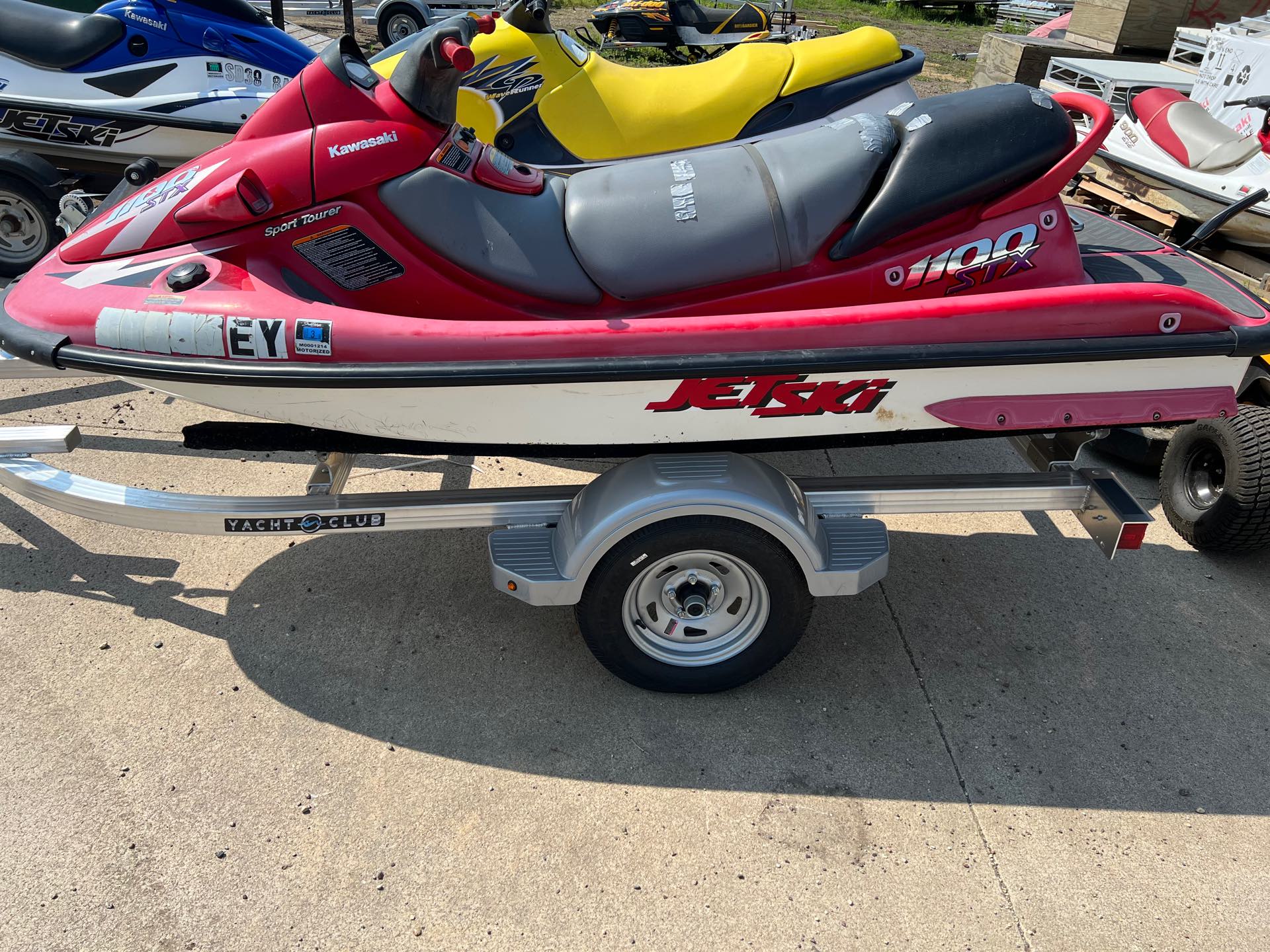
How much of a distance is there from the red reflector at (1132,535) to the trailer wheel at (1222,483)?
825 mm

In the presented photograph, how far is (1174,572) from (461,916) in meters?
2.65

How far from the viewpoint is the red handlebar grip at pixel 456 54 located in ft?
7.89

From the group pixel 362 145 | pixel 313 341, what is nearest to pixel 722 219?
pixel 362 145

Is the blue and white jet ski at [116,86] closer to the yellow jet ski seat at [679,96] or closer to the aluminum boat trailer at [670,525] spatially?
the yellow jet ski seat at [679,96]

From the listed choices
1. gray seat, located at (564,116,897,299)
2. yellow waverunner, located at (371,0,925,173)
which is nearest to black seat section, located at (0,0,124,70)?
yellow waverunner, located at (371,0,925,173)

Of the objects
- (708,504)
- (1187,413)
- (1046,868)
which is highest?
(1187,413)

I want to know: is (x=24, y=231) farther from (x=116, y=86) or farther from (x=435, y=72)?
(x=435, y=72)

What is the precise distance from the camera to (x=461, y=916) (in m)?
2.05

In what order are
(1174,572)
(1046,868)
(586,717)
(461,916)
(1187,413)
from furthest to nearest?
(1174,572)
(586,717)
(1187,413)
(1046,868)
(461,916)

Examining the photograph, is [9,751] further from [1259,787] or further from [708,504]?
[1259,787]

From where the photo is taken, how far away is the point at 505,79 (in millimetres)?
4059

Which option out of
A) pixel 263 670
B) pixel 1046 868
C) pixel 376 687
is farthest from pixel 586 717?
pixel 1046 868

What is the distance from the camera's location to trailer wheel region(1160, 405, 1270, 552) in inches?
121

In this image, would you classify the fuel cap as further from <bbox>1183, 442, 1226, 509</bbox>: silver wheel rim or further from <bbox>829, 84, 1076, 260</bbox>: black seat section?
<bbox>1183, 442, 1226, 509</bbox>: silver wheel rim
